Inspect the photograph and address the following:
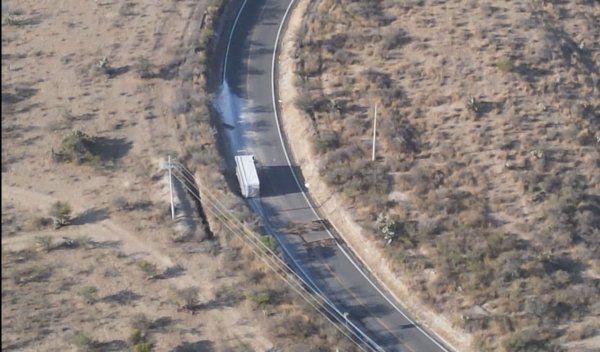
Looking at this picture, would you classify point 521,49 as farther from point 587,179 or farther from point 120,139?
point 120,139

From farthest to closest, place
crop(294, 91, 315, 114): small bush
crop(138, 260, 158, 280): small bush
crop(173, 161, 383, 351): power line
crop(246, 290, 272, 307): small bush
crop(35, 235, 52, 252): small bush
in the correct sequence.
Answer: crop(294, 91, 315, 114): small bush
crop(35, 235, 52, 252): small bush
crop(138, 260, 158, 280): small bush
crop(173, 161, 383, 351): power line
crop(246, 290, 272, 307): small bush

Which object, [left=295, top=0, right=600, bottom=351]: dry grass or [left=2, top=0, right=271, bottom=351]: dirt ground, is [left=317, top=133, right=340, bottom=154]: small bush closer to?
[left=295, top=0, right=600, bottom=351]: dry grass

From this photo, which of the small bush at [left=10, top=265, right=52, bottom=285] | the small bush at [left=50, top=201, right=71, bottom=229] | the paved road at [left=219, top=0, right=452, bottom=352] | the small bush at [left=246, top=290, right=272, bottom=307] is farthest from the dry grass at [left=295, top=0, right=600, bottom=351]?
the small bush at [left=10, top=265, right=52, bottom=285]

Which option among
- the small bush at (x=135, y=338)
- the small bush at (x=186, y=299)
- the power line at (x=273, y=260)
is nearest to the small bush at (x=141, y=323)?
the small bush at (x=135, y=338)

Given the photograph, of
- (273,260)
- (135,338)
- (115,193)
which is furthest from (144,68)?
(135,338)

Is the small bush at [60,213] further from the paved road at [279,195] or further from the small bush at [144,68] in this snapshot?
the small bush at [144,68]

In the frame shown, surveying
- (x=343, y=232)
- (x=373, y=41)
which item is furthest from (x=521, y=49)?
(x=343, y=232)
